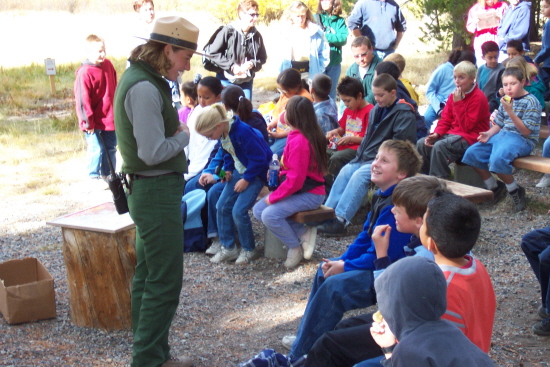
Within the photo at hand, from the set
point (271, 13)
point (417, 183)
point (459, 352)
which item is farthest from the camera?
point (271, 13)

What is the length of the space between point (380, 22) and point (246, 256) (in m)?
4.71

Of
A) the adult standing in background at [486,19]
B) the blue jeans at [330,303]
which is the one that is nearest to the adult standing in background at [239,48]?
the adult standing in background at [486,19]

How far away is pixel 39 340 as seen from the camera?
387cm

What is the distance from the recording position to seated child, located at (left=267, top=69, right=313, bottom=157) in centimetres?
644

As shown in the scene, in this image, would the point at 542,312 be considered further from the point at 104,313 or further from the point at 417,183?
the point at 104,313

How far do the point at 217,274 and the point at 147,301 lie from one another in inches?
73.4

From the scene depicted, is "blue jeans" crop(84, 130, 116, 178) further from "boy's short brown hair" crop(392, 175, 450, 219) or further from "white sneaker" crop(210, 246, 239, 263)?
"boy's short brown hair" crop(392, 175, 450, 219)

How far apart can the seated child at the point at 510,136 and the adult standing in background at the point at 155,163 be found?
11.5 feet

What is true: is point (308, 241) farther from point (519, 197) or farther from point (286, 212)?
point (519, 197)

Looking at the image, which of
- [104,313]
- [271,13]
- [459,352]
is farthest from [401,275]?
[271,13]

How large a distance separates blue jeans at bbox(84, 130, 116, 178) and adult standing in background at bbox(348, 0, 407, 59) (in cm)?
379

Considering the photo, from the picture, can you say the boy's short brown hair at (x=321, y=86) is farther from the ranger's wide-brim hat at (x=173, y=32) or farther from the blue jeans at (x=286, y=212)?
the ranger's wide-brim hat at (x=173, y=32)

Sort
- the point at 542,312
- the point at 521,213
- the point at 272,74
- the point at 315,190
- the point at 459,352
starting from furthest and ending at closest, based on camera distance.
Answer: the point at 272,74
the point at 521,213
the point at 315,190
the point at 542,312
the point at 459,352

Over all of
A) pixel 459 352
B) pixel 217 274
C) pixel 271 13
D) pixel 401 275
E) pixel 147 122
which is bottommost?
pixel 217 274
